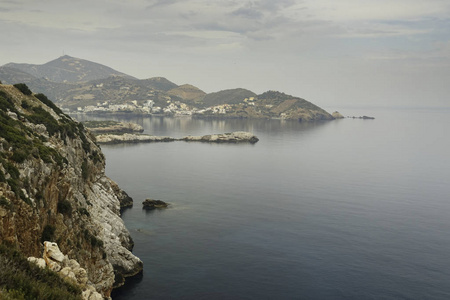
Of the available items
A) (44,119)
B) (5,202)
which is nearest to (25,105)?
(44,119)

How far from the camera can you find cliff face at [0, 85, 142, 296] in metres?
32.0

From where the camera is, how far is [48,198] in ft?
129

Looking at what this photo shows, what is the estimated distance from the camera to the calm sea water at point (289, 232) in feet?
195

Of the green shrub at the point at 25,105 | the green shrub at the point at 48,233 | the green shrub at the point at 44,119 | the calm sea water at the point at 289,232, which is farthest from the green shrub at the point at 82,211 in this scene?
the green shrub at the point at 25,105

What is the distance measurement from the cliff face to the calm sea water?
8326mm

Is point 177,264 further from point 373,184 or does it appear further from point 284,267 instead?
point 373,184

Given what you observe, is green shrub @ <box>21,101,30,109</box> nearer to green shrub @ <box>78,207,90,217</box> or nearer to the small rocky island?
green shrub @ <box>78,207,90,217</box>

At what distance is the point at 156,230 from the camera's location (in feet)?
274

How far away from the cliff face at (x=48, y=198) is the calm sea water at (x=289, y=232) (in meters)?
8.33

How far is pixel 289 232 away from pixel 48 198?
2211 inches

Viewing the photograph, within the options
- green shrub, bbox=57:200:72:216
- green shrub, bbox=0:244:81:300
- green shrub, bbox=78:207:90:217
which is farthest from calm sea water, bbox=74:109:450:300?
green shrub, bbox=0:244:81:300

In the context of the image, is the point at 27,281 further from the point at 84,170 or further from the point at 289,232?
the point at 289,232

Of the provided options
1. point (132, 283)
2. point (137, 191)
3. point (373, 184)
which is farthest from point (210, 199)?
point (373, 184)

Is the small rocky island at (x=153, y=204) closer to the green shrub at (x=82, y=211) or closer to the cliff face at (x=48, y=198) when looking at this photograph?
the cliff face at (x=48, y=198)
